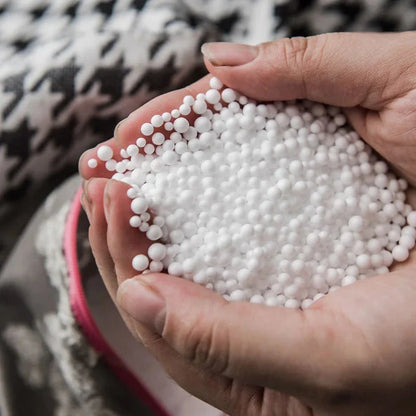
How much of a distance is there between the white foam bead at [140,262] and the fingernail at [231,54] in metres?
0.21

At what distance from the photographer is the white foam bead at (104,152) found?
18.8 inches

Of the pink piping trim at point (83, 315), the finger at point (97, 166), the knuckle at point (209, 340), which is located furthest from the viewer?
the pink piping trim at point (83, 315)

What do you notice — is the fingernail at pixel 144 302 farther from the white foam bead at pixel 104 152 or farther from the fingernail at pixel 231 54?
the fingernail at pixel 231 54

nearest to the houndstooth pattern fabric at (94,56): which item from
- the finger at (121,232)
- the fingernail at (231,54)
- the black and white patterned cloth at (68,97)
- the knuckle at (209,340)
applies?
the black and white patterned cloth at (68,97)

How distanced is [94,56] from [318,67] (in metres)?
0.29

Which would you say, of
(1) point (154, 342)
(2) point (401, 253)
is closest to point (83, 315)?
(1) point (154, 342)

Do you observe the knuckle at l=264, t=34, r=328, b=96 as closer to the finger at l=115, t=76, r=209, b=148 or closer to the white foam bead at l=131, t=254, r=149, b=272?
the finger at l=115, t=76, r=209, b=148

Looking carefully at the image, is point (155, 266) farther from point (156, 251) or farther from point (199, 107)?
point (199, 107)

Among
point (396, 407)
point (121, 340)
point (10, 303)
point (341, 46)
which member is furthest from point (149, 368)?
point (341, 46)

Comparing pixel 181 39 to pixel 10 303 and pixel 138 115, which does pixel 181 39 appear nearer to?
pixel 138 115

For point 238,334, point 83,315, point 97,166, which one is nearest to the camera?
point 238,334

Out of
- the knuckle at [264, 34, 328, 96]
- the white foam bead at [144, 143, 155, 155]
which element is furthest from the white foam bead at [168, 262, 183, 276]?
the knuckle at [264, 34, 328, 96]

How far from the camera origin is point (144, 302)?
40cm

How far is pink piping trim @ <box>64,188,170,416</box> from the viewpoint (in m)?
0.62
